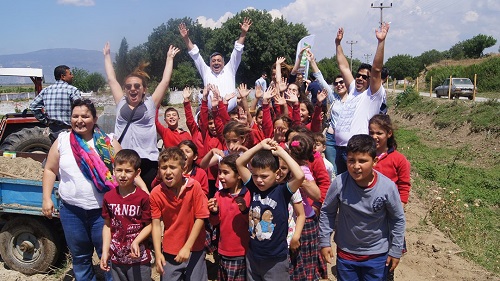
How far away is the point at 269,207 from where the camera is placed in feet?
10.0

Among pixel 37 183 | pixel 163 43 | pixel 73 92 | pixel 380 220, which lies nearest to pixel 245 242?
pixel 380 220

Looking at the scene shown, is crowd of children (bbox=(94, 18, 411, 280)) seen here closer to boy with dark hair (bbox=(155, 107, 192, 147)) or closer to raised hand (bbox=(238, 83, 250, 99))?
boy with dark hair (bbox=(155, 107, 192, 147))

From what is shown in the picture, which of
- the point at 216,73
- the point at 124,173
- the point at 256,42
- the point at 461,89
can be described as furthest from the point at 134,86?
the point at 256,42

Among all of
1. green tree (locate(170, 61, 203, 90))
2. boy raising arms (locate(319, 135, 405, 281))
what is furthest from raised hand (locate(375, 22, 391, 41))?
green tree (locate(170, 61, 203, 90))

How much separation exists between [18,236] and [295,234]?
3.08 m

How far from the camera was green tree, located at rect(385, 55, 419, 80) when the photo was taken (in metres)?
60.2

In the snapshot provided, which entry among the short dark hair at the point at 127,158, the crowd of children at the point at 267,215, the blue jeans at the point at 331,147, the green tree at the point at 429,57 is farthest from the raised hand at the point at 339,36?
Result: the green tree at the point at 429,57

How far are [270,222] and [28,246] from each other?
2.90 metres

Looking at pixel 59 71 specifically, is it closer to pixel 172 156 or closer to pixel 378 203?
pixel 172 156

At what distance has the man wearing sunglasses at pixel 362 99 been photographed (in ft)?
12.4

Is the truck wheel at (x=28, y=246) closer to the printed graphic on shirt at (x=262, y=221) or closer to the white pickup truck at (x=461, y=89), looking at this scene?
the printed graphic on shirt at (x=262, y=221)

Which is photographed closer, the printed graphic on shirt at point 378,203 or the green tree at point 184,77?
the printed graphic on shirt at point 378,203

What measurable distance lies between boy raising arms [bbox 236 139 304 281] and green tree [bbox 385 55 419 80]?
198 feet

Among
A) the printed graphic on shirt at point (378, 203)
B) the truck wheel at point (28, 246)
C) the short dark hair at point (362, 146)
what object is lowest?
the truck wheel at point (28, 246)
